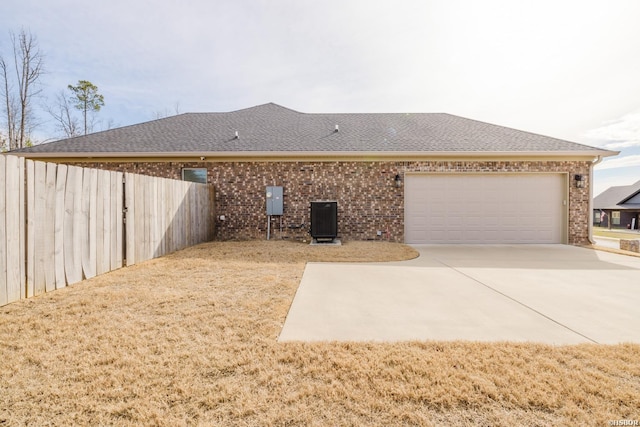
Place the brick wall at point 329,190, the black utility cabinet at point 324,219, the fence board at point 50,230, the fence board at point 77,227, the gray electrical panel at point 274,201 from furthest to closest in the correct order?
1. the gray electrical panel at point 274,201
2. the brick wall at point 329,190
3. the black utility cabinet at point 324,219
4. the fence board at point 77,227
5. the fence board at point 50,230

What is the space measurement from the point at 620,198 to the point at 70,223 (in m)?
53.4

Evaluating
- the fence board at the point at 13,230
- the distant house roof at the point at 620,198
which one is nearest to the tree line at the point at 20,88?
the fence board at the point at 13,230

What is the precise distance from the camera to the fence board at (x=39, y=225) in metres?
3.58

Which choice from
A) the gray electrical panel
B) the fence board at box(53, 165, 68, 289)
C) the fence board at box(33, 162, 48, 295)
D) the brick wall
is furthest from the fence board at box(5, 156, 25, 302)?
the gray electrical panel

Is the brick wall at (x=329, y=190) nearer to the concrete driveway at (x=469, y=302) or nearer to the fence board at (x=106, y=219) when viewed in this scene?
the concrete driveway at (x=469, y=302)

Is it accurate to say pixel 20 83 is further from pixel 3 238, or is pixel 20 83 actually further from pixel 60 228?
pixel 3 238

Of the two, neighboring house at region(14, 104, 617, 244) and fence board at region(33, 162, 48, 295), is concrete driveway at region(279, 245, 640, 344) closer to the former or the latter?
neighboring house at region(14, 104, 617, 244)

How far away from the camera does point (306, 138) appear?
959 centimetres

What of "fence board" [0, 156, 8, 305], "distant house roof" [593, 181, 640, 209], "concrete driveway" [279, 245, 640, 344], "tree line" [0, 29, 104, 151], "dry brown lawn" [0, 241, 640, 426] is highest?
"tree line" [0, 29, 104, 151]

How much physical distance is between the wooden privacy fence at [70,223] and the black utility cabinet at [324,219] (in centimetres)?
394

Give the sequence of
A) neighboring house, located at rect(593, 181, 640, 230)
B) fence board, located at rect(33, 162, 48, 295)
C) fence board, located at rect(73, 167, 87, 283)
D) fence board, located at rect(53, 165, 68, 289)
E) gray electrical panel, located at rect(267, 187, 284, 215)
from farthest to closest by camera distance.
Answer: neighboring house, located at rect(593, 181, 640, 230), gray electrical panel, located at rect(267, 187, 284, 215), fence board, located at rect(73, 167, 87, 283), fence board, located at rect(53, 165, 68, 289), fence board, located at rect(33, 162, 48, 295)

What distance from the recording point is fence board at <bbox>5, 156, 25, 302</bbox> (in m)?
3.24

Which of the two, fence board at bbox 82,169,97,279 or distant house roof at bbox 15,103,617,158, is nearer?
fence board at bbox 82,169,97,279

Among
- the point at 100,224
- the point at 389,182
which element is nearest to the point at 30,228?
the point at 100,224
